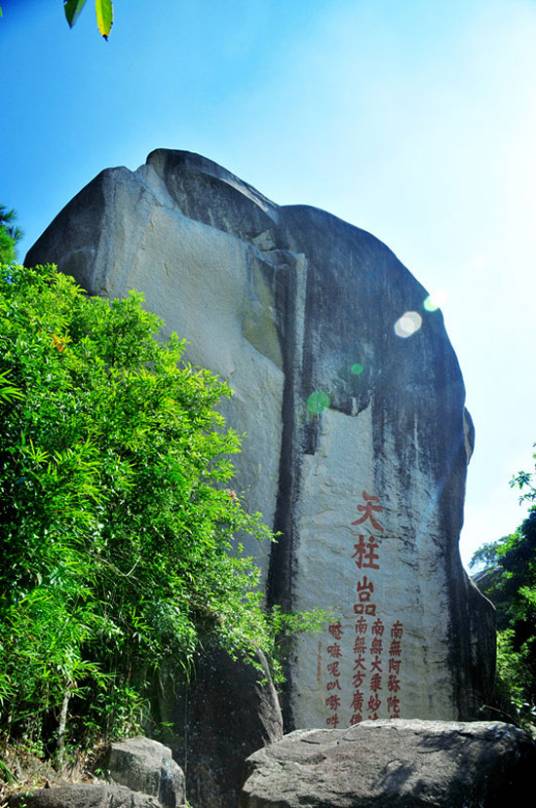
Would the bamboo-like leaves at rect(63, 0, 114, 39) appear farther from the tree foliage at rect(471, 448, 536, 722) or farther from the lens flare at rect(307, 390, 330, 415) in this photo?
the tree foliage at rect(471, 448, 536, 722)

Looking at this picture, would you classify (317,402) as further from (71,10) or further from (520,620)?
(71,10)

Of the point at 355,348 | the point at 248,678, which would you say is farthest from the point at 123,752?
the point at 355,348

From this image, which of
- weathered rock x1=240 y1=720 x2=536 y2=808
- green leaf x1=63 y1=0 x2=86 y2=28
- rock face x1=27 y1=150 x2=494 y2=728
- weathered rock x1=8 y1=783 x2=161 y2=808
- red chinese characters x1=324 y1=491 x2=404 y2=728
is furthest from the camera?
rock face x1=27 y1=150 x2=494 y2=728

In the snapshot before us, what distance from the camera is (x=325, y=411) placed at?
7.81 metres

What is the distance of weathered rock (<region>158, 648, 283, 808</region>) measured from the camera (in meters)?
4.55

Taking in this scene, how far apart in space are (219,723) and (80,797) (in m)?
1.83

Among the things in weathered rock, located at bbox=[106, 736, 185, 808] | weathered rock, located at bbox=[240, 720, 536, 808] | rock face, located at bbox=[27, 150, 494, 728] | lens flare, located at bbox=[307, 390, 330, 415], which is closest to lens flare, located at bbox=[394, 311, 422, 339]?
rock face, located at bbox=[27, 150, 494, 728]

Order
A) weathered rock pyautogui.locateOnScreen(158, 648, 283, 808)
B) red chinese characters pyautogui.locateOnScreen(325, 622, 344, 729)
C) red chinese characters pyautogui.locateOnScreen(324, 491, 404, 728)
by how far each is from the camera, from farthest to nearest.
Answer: red chinese characters pyautogui.locateOnScreen(324, 491, 404, 728) < red chinese characters pyautogui.locateOnScreen(325, 622, 344, 729) < weathered rock pyautogui.locateOnScreen(158, 648, 283, 808)

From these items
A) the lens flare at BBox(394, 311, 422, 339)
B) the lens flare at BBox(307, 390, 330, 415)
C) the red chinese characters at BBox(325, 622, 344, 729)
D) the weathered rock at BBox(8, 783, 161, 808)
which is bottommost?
the weathered rock at BBox(8, 783, 161, 808)

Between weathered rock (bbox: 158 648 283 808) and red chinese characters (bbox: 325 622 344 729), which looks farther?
red chinese characters (bbox: 325 622 344 729)

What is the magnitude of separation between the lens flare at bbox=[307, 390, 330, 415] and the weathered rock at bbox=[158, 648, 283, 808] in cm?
339

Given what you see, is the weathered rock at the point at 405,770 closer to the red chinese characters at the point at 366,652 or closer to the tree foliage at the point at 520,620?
the red chinese characters at the point at 366,652

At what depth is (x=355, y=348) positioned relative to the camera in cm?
839

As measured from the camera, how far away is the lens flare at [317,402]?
7771 mm
